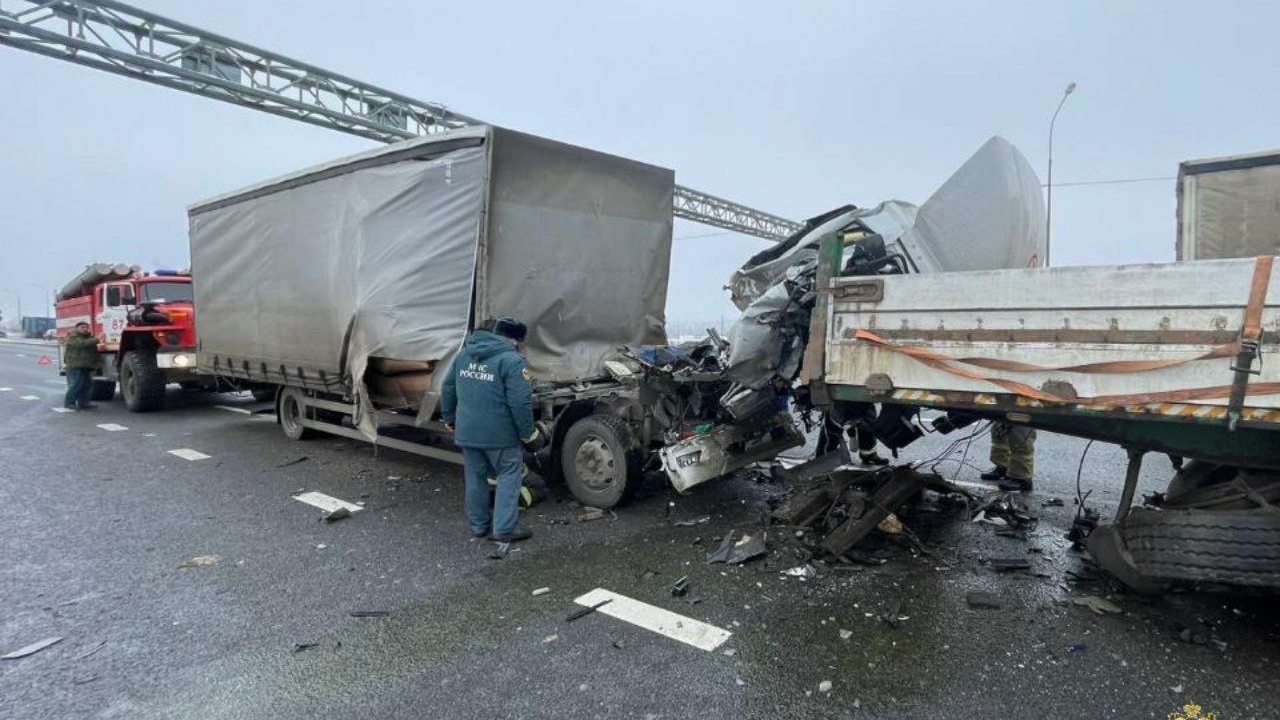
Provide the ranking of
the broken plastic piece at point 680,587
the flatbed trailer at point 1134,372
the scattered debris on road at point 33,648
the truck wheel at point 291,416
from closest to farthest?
1. the flatbed trailer at point 1134,372
2. the scattered debris on road at point 33,648
3. the broken plastic piece at point 680,587
4. the truck wheel at point 291,416

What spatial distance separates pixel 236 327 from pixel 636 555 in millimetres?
6627

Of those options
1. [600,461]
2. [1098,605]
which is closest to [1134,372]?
[1098,605]

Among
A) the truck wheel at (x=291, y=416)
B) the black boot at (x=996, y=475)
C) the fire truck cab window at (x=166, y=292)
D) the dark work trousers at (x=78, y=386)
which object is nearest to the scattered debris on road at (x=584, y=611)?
the black boot at (x=996, y=475)

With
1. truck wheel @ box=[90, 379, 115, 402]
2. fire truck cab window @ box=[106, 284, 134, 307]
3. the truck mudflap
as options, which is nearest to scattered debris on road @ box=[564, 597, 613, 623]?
the truck mudflap

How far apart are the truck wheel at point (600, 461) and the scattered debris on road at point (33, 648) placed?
128 inches

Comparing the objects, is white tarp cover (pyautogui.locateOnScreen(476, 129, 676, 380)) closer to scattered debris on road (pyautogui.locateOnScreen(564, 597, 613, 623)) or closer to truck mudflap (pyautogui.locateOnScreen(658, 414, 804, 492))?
truck mudflap (pyautogui.locateOnScreen(658, 414, 804, 492))

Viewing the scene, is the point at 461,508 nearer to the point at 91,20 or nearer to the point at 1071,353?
the point at 1071,353

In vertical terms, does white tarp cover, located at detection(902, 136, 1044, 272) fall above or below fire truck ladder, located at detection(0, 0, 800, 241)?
below

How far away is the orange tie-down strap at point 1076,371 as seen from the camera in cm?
269

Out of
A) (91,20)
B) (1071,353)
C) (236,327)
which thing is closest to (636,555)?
(1071,353)

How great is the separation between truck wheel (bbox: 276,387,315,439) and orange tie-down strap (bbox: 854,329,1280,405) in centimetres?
711

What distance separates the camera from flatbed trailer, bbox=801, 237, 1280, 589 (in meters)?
2.67

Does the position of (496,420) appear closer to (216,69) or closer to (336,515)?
(336,515)

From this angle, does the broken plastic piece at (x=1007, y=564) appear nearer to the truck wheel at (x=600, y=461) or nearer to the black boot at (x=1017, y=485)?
the black boot at (x=1017, y=485)
